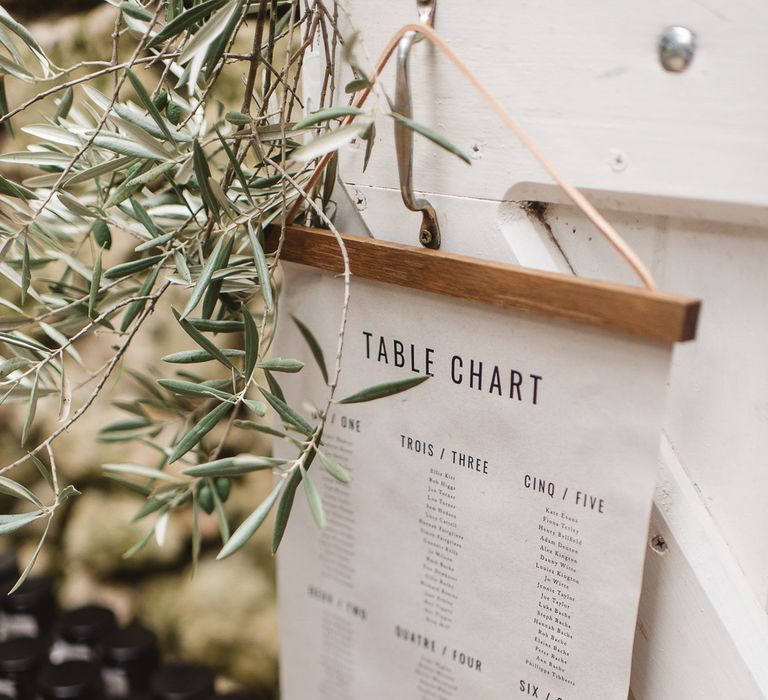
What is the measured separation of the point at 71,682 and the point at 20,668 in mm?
124

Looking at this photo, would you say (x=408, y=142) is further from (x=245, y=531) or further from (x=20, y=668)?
(x=20, y=668)

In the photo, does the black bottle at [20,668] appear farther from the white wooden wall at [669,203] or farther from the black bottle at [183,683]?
the white wooden wall at [669,203]

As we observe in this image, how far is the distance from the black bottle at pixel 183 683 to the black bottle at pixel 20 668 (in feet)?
0.62

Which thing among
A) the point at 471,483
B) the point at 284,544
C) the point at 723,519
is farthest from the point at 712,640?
the point at 284,544

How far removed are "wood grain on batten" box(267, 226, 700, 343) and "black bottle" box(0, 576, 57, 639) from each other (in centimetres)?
85


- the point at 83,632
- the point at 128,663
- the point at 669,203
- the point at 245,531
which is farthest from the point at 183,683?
the point at 669,203

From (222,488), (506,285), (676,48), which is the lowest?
(222,488)

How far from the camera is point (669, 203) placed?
20.9 inches

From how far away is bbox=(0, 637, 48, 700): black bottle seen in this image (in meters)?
1.11

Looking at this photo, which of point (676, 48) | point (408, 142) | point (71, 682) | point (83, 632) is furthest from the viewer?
point (83, 632)

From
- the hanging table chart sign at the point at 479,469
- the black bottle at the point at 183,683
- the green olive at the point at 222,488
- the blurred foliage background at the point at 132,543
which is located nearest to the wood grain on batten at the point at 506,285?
the hanging table chart sign at the point at 479,469

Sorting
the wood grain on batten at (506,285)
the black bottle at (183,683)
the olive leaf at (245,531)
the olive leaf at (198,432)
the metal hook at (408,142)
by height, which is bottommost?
the black bottle at (183,683)

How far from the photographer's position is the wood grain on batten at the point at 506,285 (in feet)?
1.57

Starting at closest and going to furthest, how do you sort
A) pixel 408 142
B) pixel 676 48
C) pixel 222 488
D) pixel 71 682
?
1. pixel 676 48
2. pixel 408 142
3. pixel 222 488
4. pixel 71 682
